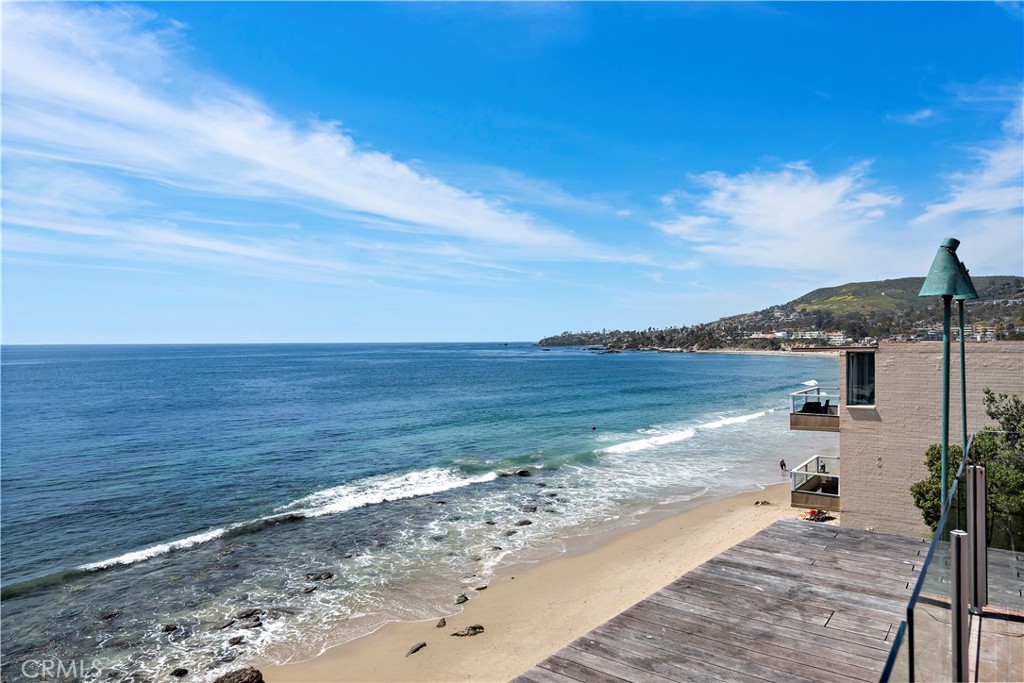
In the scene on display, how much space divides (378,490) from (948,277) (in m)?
23.3

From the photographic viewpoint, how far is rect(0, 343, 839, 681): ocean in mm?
13859

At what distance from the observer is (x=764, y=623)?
5.99m

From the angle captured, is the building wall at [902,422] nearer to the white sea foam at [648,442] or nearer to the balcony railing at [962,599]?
the balcony railing at [962,599]

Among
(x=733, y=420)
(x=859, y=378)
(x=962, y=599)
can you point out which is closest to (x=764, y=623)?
(x=962, y=599)

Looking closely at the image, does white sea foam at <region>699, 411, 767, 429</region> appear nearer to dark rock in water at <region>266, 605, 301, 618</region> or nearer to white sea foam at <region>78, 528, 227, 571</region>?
white sea foam at <region>78, 528, 227, 571</region>

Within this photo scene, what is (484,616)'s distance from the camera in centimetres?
1389

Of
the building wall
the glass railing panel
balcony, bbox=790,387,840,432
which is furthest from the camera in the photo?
balcony, bbox=790,387,840,432

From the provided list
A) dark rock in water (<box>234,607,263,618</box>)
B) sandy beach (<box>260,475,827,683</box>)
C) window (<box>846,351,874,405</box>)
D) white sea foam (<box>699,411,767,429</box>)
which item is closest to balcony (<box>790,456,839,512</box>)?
window (<box>846,351,874,405</box>)

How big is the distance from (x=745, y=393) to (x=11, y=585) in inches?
2442

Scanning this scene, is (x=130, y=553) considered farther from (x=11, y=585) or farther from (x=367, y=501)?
(x=367, y=501)

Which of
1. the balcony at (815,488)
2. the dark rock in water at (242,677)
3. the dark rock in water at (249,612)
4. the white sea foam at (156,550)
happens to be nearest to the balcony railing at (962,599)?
the balcony at (815,488)

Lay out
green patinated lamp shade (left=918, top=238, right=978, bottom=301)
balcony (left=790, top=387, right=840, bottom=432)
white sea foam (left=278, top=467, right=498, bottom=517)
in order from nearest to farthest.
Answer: green patinated lamp shade (left=918, top=238, right=978, bottom=301)
balcony (left=790, top=387, right=840, bottom=432)
white sea foam (left=278, top=467, right=498, bottom=517)

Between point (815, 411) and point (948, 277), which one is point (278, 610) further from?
point (815, 411)

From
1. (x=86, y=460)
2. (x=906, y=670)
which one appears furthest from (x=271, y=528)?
(x=906, y=670)
